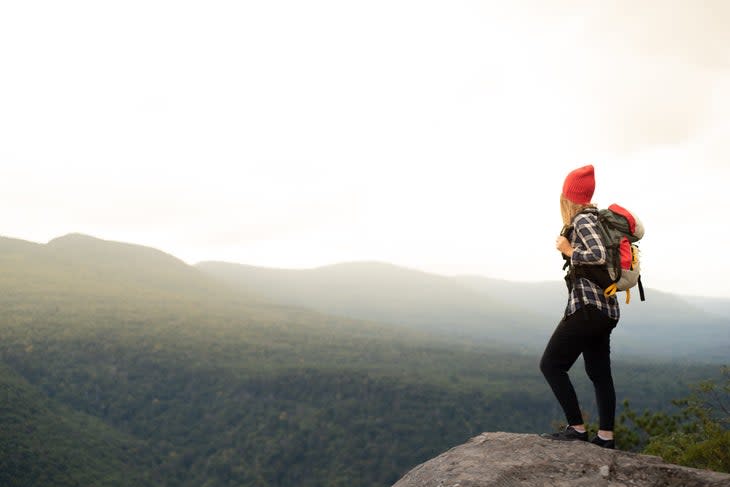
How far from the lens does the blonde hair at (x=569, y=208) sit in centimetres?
545

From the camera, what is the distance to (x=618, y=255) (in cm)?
505

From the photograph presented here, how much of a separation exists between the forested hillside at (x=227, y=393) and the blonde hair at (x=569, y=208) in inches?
2082

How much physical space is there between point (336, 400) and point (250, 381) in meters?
15.1

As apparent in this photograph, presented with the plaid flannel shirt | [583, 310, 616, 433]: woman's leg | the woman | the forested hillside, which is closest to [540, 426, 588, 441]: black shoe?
the woman

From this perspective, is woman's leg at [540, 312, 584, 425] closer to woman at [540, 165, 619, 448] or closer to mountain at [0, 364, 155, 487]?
woman at [540, 165, 619, 448]

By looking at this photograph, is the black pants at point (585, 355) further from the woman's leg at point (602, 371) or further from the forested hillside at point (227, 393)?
the forested hillside at point (227, 393)

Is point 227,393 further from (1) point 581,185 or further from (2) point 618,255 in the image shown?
(2) point 618,255

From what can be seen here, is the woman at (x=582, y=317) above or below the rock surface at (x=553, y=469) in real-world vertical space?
above

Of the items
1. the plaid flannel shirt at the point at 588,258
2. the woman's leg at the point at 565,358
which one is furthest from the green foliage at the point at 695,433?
the plaid flannel shirt at the point at 588,258

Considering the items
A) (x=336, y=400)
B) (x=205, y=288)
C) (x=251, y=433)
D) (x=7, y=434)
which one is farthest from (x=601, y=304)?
(x=205, y=288)

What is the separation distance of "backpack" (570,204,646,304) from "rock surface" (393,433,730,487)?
70.6 inches

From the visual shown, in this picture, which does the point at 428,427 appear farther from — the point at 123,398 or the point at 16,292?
the point at 16,292

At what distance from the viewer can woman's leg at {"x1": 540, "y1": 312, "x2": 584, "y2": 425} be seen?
5.31 m

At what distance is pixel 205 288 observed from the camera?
170 metres
